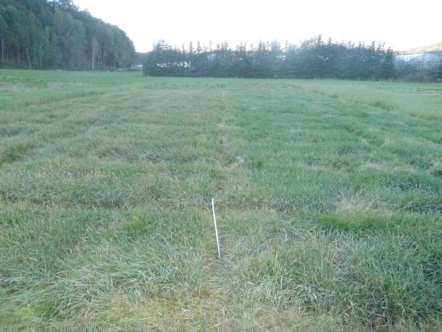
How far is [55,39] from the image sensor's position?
55.2 metres

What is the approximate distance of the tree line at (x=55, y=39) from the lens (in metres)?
45.8

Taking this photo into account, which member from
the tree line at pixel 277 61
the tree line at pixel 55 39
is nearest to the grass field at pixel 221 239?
the tree line at pixel 277 61

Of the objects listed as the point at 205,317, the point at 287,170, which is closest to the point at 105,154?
the point at 287,170

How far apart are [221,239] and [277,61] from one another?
54.8 metres

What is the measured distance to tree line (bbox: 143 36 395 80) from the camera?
51.7m

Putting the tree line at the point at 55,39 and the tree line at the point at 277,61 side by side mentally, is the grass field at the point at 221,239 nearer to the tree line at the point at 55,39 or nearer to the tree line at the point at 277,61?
the tree line at the point at 277,61

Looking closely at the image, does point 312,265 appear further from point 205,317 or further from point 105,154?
point 105,154

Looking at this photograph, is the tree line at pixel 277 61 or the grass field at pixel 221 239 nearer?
the grass field at pixel 221 239

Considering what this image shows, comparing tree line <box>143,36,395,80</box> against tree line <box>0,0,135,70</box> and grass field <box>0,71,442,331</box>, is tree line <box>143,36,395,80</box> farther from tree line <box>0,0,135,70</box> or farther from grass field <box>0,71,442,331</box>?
grass field <box>0,71,442,331</box>

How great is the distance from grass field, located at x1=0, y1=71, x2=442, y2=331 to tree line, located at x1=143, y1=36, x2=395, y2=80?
50.5 m

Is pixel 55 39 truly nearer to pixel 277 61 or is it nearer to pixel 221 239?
pixel 277 61

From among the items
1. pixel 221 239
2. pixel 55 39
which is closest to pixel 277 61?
pixel 55 39

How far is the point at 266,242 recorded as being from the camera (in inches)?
90.0

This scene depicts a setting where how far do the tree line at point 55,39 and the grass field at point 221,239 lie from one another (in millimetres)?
53141
